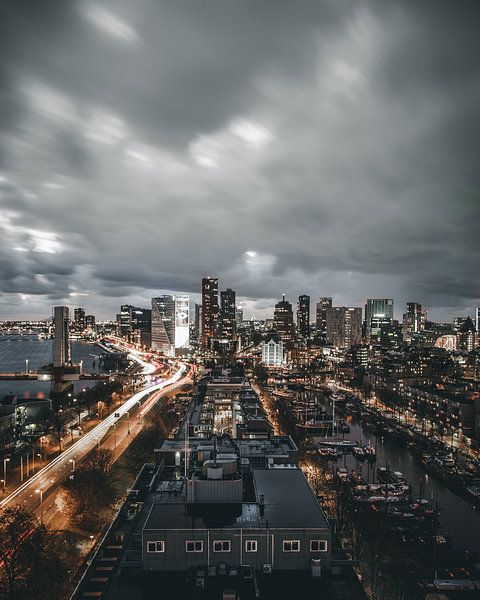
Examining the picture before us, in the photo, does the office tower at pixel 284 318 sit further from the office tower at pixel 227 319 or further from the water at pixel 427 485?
the water at pixel 427 485

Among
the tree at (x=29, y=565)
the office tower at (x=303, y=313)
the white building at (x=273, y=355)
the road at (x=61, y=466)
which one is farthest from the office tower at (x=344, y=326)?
the tree at (x=29, y=565)

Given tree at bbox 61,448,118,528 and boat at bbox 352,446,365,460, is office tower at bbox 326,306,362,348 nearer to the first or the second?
boat at bbox 352,446,365,460

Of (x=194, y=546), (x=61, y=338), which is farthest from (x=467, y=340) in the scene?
(x=194, y=546)

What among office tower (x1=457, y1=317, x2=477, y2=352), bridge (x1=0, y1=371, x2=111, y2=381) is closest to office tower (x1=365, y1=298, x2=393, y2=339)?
office tower (x1=457, y1=317, x2=477, y2=352)

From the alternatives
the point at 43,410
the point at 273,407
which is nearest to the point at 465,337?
the point at 273,407

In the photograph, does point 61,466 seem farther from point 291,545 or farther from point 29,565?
point 291,545
